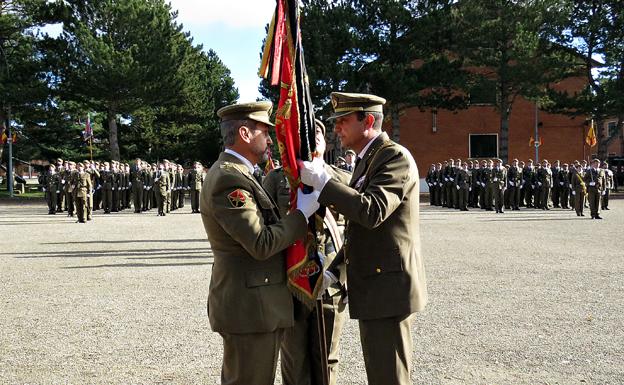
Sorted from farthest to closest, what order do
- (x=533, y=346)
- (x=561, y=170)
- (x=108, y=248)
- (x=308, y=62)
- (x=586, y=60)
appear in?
1. (x=586, y=60)
2. (x=308, y=62)
3. (x=561, y=170)
4. (x=108, y=248)
5. (x=533, y=346)

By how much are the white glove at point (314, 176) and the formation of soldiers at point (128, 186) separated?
20.8 meters

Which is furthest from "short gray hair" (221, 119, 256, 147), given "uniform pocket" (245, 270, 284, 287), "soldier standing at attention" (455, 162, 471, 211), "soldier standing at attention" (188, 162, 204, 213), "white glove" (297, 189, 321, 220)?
"soldier standing at attention" (455, 162, 471, 211)

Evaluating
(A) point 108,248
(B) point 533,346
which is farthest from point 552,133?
(B) point 533,346

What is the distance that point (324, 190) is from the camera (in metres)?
3.27

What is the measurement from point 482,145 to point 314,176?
41530 millimetres

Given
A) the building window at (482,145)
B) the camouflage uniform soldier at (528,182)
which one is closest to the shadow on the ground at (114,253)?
the camouflage uniform soldier at (528,182)

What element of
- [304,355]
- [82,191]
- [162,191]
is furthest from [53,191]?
[304,355]

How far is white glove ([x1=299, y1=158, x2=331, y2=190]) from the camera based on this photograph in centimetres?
329

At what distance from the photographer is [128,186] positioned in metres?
27.3

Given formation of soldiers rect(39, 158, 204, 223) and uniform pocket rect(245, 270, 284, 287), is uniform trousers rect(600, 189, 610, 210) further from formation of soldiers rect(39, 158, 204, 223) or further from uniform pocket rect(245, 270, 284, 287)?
uniform pocket rect(245, 270, 284, 287)

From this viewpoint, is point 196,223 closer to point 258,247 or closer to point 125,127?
point 258,247

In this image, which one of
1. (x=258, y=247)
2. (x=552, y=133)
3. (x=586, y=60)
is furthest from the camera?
(x=552, y=133)

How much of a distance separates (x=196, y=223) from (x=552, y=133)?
1237 inches

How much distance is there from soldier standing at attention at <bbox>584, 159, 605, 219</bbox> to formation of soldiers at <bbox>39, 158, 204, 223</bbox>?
1435 cm
